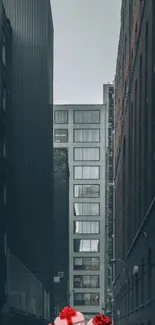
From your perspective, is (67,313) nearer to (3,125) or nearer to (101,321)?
(101,321)

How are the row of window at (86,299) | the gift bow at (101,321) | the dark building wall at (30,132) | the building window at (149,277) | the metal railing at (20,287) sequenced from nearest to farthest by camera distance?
the gift bow at (101,321), the building window at (149,277), the metal railing at (20,287), the dark building wall at (30,132), the row of window at (86,299)

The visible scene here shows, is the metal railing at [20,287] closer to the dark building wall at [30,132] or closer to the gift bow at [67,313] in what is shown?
the dark building wall at [30,132]

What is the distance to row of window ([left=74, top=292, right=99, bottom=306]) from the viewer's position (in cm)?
19662

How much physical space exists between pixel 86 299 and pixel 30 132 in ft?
351

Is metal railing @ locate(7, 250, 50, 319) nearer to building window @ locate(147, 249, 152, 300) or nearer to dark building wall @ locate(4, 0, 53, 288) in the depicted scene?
dark building wall @ locate(4, 0, 53, 288)

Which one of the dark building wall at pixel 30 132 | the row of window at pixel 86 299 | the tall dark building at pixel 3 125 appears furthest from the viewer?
the row of window at pixel 86 299

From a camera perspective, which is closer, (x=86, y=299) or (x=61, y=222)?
(x=61, y=222)

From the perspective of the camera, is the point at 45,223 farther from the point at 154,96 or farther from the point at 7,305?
the point at 154,96

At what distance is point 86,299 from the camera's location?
648 ft

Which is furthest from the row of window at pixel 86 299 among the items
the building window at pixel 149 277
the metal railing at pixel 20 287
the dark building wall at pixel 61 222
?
the building window at pixel 149 277

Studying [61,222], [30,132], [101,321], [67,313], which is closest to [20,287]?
[30,132]

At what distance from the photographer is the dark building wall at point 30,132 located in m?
91.4

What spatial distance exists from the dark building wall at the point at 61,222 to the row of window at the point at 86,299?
114 feet

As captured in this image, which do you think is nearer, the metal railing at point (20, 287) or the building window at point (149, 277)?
the building window at point (149, 277)
